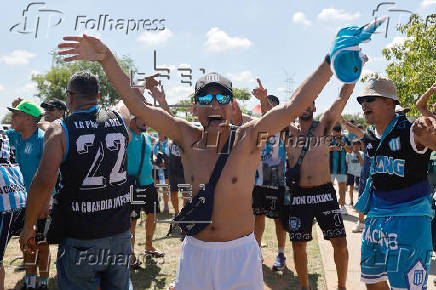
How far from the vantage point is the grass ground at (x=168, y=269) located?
16.1 ft

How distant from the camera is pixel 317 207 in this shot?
4.52 m

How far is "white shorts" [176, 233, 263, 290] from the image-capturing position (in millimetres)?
2275

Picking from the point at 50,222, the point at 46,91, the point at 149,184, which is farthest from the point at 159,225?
the point at 46,91

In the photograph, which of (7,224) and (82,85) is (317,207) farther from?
(7,224)

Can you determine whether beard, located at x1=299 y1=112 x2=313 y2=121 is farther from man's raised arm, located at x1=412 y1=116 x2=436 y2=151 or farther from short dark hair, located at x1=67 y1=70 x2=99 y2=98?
short dark hair, located at x1=67 y1=70 x2=99 y2=98

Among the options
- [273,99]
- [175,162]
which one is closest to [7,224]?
[273,99]

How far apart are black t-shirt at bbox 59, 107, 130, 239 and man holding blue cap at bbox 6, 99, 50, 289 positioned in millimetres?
1822

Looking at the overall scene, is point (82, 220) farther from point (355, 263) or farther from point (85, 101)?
point (355, 263)

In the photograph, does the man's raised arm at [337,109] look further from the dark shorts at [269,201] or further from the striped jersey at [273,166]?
the dark shorts at [269,201]

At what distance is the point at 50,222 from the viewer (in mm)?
2926

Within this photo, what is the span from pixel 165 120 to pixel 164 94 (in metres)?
0.56

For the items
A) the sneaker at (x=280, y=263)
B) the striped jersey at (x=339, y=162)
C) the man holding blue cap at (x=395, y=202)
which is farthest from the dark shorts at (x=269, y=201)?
the striped jersey at (x=339, y=162)

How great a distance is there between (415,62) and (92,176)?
1038cm

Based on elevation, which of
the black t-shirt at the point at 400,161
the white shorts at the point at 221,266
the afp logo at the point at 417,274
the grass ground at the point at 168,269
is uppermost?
the black t-shirt at the point at 400,161
